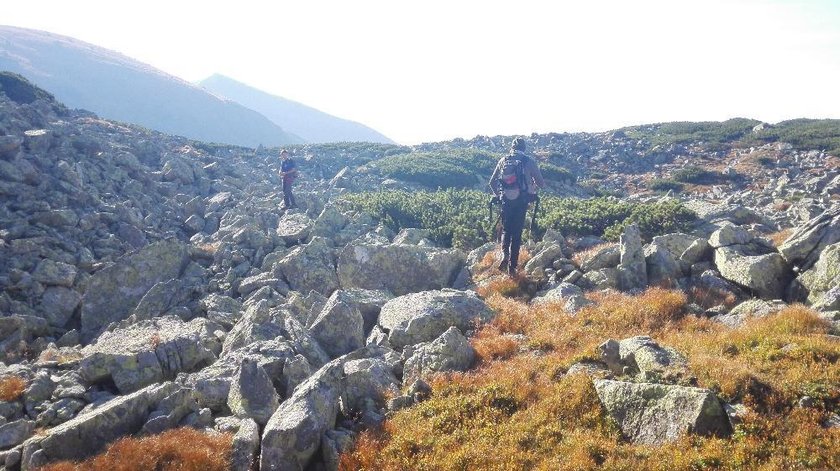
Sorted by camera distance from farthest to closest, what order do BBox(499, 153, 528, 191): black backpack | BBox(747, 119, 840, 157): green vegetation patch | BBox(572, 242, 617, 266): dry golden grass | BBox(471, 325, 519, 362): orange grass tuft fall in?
1. BBox(747, 119, 840, 157): green vegetation patch
2. BBox(499, 153, 528, 191): black backpack
3. BBox(572, 242, 617, 266): dry golden grass
4. BBox(471, 325, 519, 362): orange grass tuft

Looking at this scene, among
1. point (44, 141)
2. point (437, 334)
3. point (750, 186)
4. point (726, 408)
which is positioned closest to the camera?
point (726, 408)

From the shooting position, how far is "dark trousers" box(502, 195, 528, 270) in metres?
13.6

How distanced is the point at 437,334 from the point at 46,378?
6.73m

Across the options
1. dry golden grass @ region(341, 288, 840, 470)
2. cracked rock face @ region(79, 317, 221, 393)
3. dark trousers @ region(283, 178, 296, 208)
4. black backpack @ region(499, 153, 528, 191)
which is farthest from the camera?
dark trousers @ region(283, 178, 296, 208)

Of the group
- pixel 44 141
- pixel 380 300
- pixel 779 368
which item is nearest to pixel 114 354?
pixel 380 300

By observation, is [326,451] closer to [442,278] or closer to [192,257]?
[442,278]

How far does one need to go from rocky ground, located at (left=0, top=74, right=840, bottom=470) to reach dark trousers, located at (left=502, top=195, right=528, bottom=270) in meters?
0.63

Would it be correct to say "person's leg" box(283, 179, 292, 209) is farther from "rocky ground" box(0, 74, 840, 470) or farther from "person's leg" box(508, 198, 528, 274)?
"person's leg" box(508, 198, 528, 274)

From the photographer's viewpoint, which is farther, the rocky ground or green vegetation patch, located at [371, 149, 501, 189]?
green vegetation patch, located at [371, 149, 501, 189]

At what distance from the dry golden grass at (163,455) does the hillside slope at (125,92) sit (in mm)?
106350

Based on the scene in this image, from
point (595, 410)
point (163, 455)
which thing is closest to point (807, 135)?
point (595, 410)

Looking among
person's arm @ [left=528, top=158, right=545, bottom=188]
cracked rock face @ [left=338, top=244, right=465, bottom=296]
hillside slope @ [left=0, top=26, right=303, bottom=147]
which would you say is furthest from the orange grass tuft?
hillside slope @ [left=0, top=26, right=303, bottom=147]

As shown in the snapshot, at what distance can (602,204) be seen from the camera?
19.6 meters

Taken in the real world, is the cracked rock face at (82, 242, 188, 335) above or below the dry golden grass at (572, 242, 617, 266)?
below
